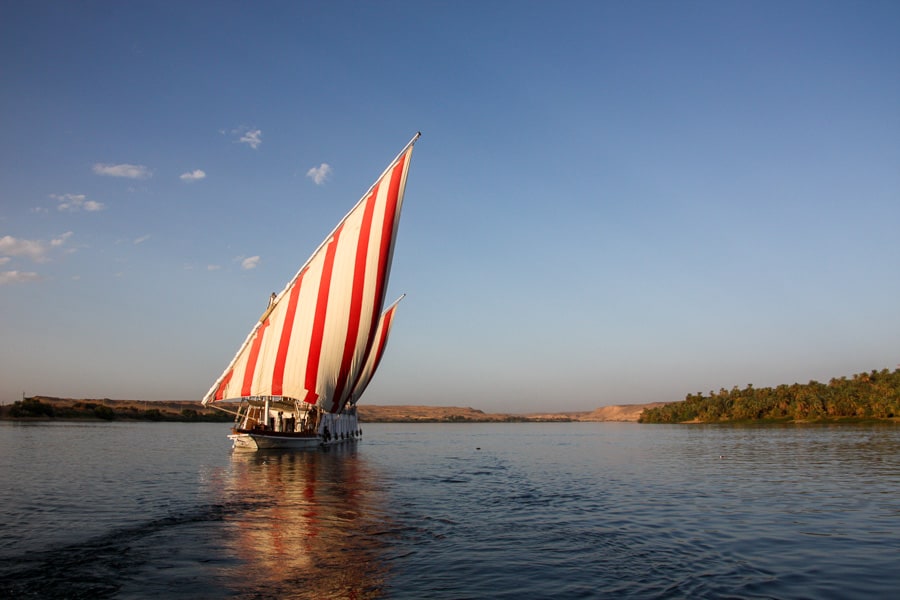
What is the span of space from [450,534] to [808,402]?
104360 mm

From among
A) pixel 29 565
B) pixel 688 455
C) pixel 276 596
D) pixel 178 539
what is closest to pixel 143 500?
pixel 178 539

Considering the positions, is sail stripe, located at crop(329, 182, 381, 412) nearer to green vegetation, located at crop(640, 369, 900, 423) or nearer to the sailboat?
the sailboat

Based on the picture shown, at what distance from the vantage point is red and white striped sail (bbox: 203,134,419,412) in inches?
1284

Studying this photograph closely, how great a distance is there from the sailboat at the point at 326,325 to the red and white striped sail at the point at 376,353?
1654cm

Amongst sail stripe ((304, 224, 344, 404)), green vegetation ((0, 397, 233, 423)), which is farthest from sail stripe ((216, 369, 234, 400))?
green vegetation ((0, 397, 233, 423))

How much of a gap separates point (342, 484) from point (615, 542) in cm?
1410

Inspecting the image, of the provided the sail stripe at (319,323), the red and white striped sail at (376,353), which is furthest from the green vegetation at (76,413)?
the sail stripe at (319,323)

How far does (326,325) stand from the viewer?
3403 cm

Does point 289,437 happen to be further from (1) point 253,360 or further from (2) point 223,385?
(1) point 253,360

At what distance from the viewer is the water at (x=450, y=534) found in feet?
33.0

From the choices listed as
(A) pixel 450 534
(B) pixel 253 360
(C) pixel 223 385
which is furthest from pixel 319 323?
(A) pixel 450 534

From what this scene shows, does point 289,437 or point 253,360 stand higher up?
point 253,360

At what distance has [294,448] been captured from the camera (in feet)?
137

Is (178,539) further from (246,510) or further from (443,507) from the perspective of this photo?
(443,507)
